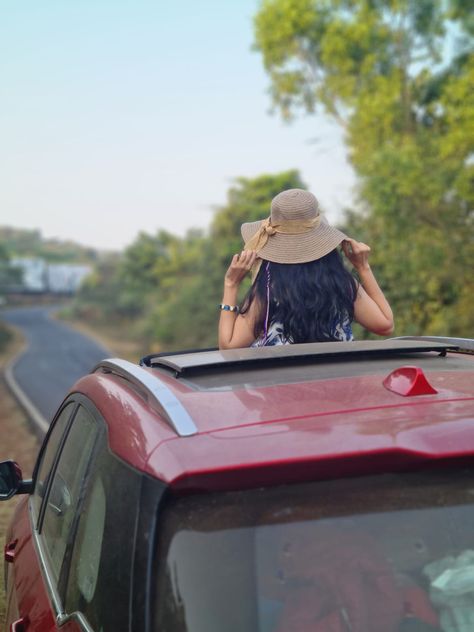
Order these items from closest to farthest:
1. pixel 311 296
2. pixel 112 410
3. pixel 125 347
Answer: pixel 112 410
pixel 311 296
pixel 125 347

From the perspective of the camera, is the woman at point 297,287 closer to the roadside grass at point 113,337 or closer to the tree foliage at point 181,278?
the tree foliage at point 181,278

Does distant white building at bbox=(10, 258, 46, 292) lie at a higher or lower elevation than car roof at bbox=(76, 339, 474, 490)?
lower

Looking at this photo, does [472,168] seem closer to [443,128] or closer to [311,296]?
[443,128]

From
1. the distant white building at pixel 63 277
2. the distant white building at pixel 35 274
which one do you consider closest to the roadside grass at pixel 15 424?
the distant white building at pixel 35 274

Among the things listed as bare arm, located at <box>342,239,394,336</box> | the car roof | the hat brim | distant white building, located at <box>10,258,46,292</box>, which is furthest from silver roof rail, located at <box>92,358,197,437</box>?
distant white building, located at <box>10,258,46,292</box>

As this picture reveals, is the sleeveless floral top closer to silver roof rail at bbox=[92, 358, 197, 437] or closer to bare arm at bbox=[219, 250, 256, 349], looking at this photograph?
bare arm at bbox=[219, 250, 256, 349]

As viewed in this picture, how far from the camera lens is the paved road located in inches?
885

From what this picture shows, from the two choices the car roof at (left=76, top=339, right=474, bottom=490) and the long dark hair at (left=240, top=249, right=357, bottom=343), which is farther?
the long dark hair at (left=240, top=249, right=357, bottom=343)

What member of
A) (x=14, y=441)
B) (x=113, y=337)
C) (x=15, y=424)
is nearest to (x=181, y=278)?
(x=113, y=337)

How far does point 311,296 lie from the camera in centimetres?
317

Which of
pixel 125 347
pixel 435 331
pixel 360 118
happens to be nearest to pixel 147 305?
pixel 125 347

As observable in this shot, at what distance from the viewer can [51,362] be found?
3612 centimetres

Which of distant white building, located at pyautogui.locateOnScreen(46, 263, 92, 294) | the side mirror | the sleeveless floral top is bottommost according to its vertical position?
distant white building, located at pyautogui.locateOnScreen(46, 263, 92, 294)

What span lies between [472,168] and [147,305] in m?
38.4
